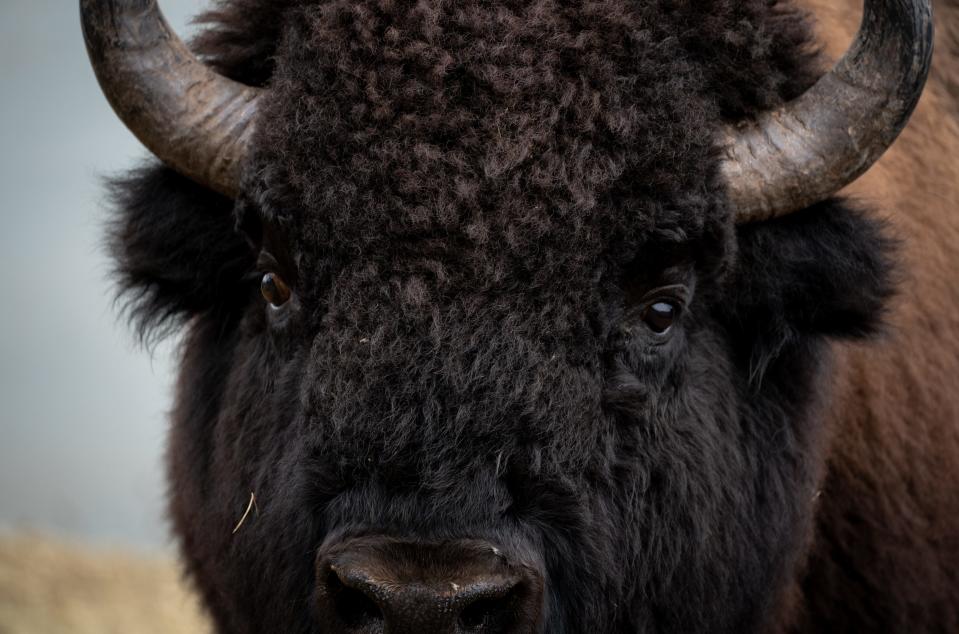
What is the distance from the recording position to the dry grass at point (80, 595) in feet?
29.1

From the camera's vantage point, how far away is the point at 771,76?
13.0 ft

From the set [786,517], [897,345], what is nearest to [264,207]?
[786,517]

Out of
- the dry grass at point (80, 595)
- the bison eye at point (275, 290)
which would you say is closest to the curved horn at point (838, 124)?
the bison eye at point (275, 290)

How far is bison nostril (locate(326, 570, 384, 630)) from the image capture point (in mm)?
3084

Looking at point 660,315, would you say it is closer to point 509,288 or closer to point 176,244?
point 509,288

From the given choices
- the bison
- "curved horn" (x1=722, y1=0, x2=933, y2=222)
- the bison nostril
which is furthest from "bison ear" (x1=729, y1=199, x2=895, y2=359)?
the bison nostril

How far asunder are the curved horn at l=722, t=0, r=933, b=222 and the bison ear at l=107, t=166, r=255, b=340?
71.6 inches

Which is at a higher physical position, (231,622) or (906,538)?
(906,538)

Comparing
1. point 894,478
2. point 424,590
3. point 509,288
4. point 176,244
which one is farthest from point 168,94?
point 894,478

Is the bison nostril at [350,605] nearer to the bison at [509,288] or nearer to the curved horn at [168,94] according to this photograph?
the bison at [509,288]

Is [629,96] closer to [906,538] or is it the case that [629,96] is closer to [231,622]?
[906,538]

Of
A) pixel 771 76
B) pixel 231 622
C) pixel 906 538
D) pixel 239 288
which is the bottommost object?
pixel 231 622

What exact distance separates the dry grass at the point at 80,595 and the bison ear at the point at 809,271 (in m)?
5.67

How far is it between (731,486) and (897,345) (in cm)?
130
